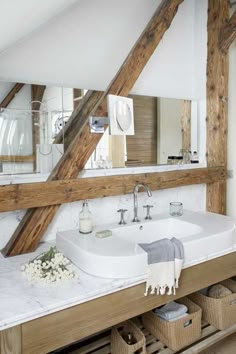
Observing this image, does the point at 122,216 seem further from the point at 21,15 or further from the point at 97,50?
the point at 21,15

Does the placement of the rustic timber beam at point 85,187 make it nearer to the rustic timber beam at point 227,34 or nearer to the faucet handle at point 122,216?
the faucet handle at point 122,216

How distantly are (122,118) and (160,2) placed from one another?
992mm

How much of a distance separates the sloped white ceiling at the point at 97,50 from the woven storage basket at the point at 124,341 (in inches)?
60.8

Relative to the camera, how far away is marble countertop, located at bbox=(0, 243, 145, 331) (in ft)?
4.24

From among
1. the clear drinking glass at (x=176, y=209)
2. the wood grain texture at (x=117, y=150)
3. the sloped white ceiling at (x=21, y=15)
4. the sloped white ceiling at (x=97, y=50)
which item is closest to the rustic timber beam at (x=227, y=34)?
the sloped white ceiling at (x=97, y=50)

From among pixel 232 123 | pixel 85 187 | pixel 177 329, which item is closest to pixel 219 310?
pixel 177 329

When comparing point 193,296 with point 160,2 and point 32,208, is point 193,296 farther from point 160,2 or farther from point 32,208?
point 160,2

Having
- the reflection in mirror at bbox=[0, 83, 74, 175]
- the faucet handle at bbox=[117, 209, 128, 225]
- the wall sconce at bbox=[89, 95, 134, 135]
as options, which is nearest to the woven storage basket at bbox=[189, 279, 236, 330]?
the faucet handle at bbox=[117, 209, 128, 225]

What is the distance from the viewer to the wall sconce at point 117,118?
2.06m

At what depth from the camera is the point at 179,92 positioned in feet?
8.72

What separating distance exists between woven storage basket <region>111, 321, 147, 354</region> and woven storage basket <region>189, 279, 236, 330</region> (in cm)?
54

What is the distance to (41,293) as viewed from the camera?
142 cm

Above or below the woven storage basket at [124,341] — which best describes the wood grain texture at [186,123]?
above

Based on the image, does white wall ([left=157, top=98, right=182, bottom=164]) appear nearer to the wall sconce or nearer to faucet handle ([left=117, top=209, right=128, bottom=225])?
the wall sconce
